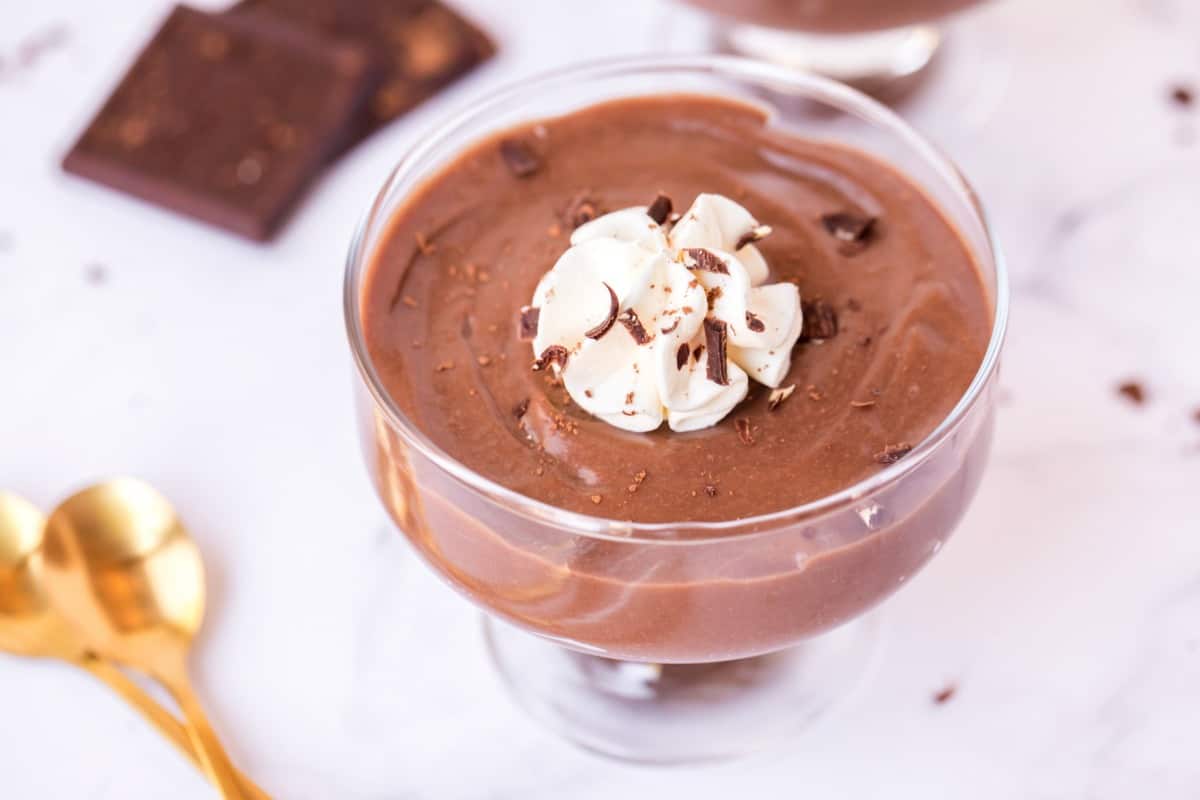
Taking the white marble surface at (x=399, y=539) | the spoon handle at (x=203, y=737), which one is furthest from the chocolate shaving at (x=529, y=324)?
the spoon handle at (x=203, y=737)

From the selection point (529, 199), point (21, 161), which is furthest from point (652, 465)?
point (21, 161)

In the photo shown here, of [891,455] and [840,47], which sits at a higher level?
[891,455]

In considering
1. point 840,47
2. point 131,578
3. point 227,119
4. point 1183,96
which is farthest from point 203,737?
point 1183,96

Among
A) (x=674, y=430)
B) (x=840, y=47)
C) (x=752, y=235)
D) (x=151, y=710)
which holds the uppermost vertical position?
(x=752, y=235)

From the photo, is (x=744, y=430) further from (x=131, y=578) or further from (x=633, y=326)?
(x=131, y=578)

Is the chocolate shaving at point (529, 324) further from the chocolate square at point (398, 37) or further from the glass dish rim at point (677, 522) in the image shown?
the chocolate square at point (398, 37)

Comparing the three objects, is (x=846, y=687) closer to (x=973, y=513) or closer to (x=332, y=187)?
(x=973, y=513)
